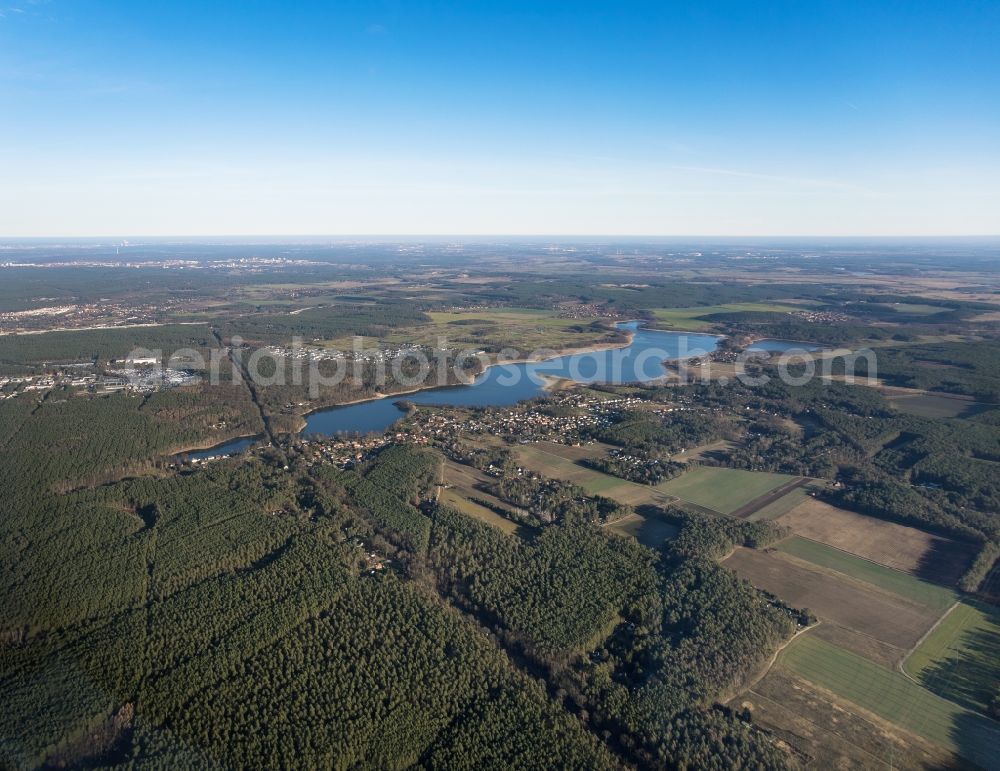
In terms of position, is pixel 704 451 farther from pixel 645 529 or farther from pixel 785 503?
pixel 645 529

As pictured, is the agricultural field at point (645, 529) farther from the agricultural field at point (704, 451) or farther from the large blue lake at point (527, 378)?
the large blue lake at point (527, 378)

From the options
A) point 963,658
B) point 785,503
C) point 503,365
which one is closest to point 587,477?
point 785,503

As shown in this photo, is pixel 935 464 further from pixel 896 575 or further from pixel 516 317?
pixel 516 317

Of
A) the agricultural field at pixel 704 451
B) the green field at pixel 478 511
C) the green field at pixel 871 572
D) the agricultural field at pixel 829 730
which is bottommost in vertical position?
the agricultural field at pixel 704 451

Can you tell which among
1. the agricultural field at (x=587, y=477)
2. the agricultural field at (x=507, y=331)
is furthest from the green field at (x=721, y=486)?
the agricultural field at (x=507, y=331)

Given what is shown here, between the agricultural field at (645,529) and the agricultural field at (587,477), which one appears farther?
the agricultural field at (587,477)

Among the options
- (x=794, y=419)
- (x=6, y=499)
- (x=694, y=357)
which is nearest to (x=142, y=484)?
(x=6, y=499)

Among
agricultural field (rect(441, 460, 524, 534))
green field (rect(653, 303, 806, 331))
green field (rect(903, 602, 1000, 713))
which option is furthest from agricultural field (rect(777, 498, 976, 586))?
green field (rect(653, 303, 806, 331))
